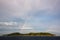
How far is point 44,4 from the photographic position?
10.3 feet

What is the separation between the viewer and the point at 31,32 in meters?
3.15

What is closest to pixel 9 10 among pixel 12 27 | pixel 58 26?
pixel 12 27

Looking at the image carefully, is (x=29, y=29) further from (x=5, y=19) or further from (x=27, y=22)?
(x=5, y=19)

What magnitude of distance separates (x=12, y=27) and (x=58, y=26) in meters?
1.11

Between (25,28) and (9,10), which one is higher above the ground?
(9,10)

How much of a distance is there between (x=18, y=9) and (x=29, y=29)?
55 cm

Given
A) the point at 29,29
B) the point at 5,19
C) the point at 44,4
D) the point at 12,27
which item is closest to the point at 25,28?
the point at 29,29

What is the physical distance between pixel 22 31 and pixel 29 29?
0.18 meters

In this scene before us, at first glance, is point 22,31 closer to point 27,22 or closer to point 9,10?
point 27,22

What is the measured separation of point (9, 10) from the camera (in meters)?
3.11

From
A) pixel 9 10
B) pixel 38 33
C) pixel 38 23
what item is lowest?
pixel 38 33

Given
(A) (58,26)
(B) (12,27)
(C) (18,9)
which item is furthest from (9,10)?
(A) (58,26)

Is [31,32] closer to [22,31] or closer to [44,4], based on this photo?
[22,31]

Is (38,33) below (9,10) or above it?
below
